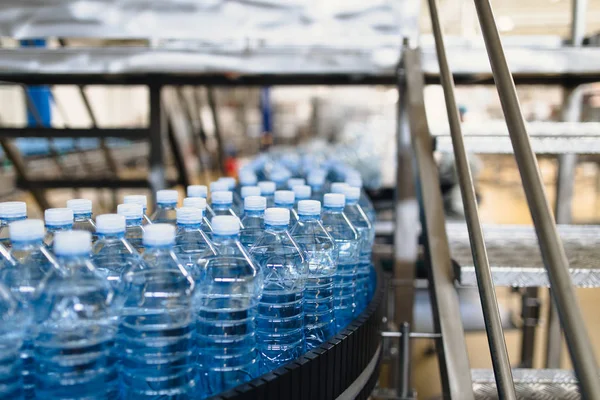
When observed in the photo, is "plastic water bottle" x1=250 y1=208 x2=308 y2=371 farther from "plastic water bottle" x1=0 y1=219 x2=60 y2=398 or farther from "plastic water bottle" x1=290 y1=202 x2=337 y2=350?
"plastic water bottle" x1=0 y1=219 x2=60 y2=398

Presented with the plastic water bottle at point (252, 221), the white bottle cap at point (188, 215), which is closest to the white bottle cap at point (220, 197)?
the plastic water bottle at point (252, 221)

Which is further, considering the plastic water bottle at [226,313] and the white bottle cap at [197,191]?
the white bottle cap at [197,191]

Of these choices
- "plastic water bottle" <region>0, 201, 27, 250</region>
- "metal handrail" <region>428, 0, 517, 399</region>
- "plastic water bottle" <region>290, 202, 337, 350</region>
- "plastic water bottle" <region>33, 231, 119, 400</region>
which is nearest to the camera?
"plastic water bottle" <region>33, 231, 119, 400</region>

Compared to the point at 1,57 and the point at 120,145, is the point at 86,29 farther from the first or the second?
the point at 120,145

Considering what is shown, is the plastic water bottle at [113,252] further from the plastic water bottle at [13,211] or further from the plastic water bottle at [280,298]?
the plastic water bottle at [280,298]

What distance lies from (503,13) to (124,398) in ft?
19.3

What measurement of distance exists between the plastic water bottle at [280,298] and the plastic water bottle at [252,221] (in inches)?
2.4

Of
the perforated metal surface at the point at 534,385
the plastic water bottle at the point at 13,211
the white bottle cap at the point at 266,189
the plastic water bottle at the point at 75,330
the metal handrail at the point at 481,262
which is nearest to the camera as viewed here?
the plastic water bottle at the point at 75,330

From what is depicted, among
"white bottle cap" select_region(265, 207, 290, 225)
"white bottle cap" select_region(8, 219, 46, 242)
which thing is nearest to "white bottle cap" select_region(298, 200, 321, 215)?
"white bottle cap" select_region(265, 207, 290, 225)

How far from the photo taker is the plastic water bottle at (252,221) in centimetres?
119

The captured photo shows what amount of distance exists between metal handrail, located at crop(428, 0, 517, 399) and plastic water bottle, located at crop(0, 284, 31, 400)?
755mm

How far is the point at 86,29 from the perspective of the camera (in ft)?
6.59

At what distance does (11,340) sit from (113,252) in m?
0.33

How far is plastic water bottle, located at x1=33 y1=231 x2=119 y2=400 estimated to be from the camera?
2.68 feet
